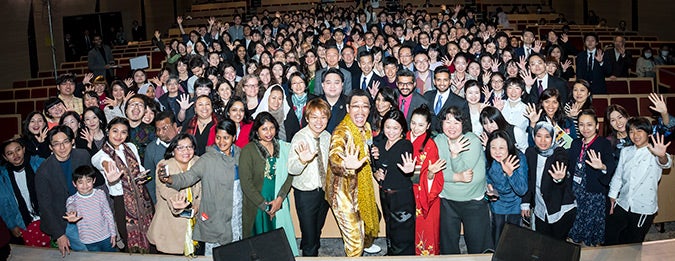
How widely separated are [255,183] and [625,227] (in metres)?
2.77

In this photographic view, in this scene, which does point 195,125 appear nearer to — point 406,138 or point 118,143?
point 118,143

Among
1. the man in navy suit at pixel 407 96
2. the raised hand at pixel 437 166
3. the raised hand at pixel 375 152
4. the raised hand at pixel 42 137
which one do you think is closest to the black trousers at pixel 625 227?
the raised hand at pixel 437 166

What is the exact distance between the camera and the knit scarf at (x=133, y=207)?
14.0ft

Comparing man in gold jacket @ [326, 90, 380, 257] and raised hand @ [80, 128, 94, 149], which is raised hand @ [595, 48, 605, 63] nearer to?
man in gold jacket @ [326, 90, 380, 257]

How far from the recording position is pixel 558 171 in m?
4.03

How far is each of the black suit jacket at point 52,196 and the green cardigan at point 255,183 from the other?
4.29 ft

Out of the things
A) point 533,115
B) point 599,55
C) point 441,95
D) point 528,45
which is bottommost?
point 533,115

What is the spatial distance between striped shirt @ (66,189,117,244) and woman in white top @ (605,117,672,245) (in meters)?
3.74

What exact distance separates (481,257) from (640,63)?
342 inches

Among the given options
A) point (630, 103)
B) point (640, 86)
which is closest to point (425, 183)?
point (630, 103)

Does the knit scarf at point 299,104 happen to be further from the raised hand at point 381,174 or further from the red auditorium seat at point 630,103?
the red auditorium seat at point 630,103

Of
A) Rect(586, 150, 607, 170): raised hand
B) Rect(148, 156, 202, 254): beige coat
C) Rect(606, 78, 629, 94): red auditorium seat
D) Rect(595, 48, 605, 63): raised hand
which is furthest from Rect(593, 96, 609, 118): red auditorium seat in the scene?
Rect(148, 156, 202, 254): beige coat

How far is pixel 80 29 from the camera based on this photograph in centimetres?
1734

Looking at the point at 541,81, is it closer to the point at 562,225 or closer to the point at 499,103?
the point at 499,103
